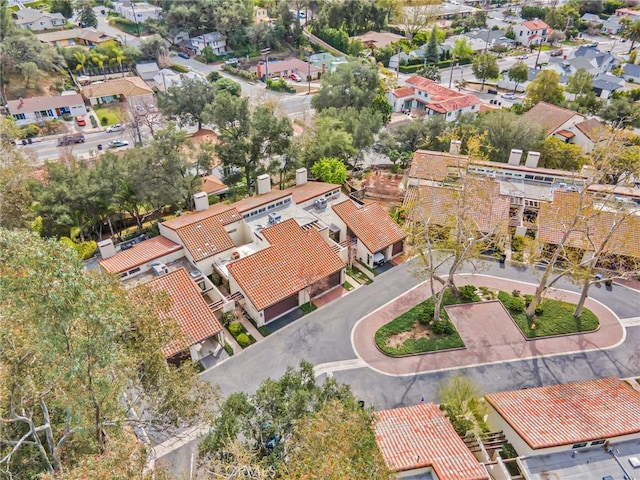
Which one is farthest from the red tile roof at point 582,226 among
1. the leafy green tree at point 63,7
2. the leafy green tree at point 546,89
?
the leafy green tree at point 63,7

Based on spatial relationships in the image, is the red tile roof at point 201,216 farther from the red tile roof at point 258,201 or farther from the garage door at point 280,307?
the garage door at point 280,307

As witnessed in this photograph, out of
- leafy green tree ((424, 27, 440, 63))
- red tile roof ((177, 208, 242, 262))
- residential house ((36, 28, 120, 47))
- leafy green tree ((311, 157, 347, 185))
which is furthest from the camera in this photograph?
leafy green tree ((424, 27, 440, 63))

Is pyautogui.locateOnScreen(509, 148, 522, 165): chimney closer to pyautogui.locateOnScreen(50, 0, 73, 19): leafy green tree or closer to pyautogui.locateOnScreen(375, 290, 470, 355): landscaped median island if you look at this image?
pyautogui.locateOnScreen(375, 290, 470, 355): landscaped median island

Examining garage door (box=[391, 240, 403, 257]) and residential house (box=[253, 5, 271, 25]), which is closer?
garage door (box=[391, 240, 403, 257])

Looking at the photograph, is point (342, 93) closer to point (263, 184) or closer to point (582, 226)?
point (263, 184)

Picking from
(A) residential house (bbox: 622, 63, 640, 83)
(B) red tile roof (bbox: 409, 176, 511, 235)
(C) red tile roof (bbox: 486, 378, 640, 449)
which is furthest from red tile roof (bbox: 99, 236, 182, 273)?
(A) residential house (bbox: 622, 63, 640, 83)

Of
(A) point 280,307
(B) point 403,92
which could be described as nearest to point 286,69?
(B) point 403,92
